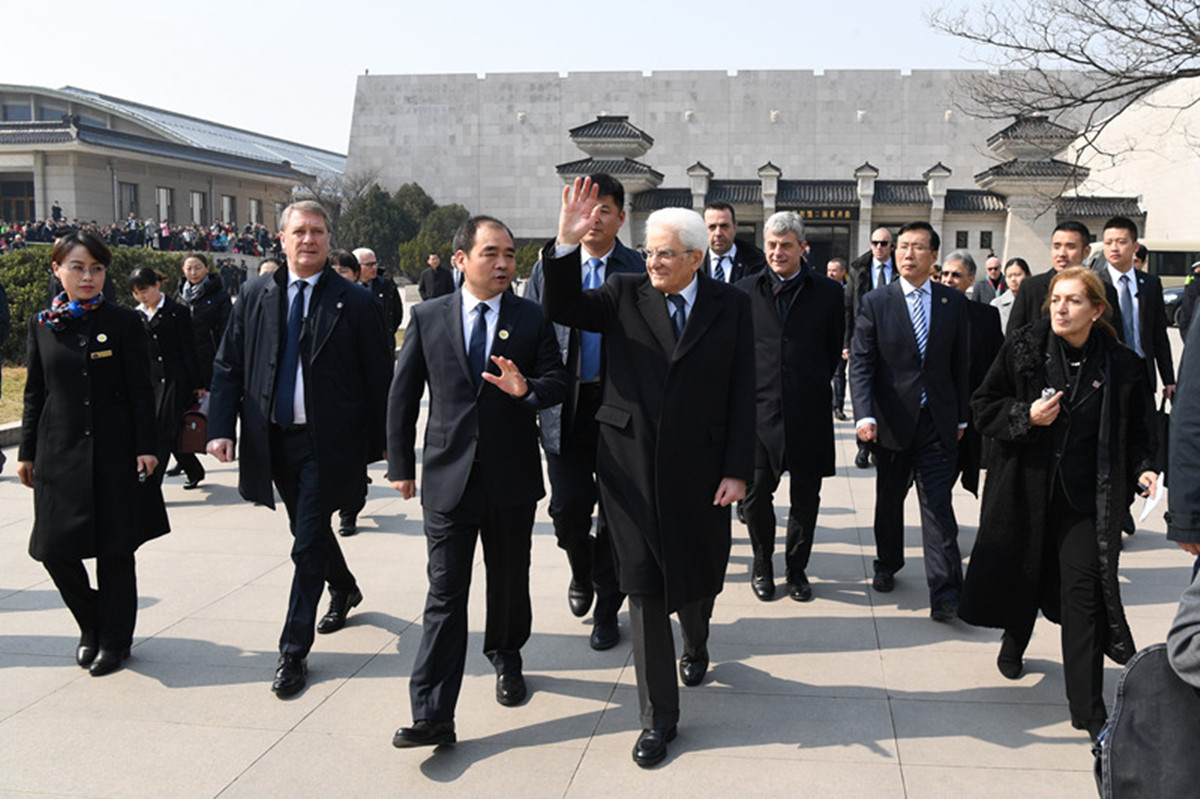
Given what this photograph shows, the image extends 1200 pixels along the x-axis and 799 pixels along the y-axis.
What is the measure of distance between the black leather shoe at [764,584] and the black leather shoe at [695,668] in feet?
3.66

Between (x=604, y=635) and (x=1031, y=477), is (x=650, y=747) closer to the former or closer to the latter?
(x=604, y=635)

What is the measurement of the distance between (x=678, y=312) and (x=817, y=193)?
29745 millimetres

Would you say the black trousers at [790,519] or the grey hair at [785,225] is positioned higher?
the grey hair at [785,225]

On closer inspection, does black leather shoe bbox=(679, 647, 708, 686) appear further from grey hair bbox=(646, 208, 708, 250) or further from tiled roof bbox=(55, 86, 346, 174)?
tiled roof bbox=(55, 86, 346, 174)

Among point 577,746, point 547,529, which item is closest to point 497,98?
point 547,529

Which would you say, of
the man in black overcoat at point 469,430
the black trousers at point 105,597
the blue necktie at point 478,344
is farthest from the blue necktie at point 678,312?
the black trousers at point 105,597

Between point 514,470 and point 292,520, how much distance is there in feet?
3.92

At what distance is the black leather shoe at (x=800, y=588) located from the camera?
5020 mm

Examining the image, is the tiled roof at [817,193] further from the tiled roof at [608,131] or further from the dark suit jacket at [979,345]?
the dark suit jacket at [979,345]

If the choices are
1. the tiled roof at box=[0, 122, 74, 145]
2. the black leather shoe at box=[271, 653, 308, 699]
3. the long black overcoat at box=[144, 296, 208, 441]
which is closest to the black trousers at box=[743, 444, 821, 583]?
the black leather shoe at box=[271, 653, 308, 699]

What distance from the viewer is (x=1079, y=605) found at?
140 inches

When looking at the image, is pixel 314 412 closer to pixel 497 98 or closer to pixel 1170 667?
pixel 1170 667

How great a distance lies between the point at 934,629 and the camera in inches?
181

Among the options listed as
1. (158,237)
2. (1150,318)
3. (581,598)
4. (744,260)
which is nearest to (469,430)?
(581,598)
